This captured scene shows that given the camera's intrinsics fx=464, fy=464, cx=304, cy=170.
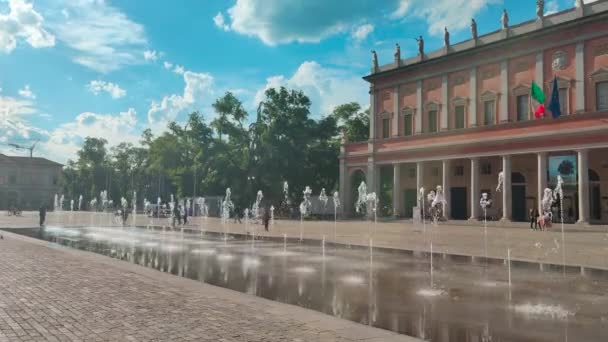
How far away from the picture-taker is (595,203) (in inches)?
1420

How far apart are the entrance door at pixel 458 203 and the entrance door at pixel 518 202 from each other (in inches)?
185

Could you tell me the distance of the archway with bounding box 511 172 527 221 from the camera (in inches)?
1558

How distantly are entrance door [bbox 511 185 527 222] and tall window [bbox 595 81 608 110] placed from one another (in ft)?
29.9

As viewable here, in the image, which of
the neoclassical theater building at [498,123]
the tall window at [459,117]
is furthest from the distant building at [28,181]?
the tall window at [459,117]

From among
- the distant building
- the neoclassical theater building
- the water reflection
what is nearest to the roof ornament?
the neoclassical theater building

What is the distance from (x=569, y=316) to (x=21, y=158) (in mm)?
123738

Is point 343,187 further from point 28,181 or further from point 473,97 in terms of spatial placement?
point 28,181

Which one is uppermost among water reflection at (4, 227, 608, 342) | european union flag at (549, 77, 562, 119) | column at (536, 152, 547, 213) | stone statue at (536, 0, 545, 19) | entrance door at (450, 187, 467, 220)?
stone statue at (536, 0, 545, 19)

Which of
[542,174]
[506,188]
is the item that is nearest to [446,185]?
[506,188]

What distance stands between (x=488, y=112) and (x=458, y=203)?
907cm

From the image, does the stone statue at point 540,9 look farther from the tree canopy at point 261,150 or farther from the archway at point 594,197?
the tree canopy at point 261,150

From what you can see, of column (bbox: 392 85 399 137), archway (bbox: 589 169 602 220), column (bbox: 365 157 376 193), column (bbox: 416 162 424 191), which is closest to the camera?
archway (bbox: 589 169 602 220)

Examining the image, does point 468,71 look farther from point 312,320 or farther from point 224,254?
point 312,320

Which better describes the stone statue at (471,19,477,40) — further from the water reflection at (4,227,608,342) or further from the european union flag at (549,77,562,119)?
the water reflection at (4,227,608,342)
